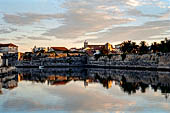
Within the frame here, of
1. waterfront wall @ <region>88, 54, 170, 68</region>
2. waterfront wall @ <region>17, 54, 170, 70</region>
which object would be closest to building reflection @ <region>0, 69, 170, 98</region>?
waterfront wall @ <region>88, 54, 170, 68</region>

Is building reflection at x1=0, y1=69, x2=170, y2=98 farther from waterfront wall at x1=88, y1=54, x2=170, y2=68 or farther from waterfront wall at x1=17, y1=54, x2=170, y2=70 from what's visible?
waterfront wall at x1=17, y1=54, x2=170, y2=70

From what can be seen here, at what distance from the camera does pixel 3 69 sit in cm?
4025

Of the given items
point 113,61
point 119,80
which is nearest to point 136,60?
point 113,61

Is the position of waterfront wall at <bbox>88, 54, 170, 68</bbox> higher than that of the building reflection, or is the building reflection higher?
waterfront wall at <bbox>88, 54, 170, 68</bbox>

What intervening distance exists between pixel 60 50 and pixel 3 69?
184 feet

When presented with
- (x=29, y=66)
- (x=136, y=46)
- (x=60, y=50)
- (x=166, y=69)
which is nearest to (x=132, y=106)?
(x=166, y=69)

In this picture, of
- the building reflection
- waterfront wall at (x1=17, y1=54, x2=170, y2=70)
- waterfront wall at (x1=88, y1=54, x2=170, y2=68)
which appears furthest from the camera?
waterfront wall at (x1=17, y1=54, x2=170, y2=70)

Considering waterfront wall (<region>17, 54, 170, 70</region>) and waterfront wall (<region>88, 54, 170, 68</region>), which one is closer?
waterfront wall (<region>88, 54, 170, 68</region>)

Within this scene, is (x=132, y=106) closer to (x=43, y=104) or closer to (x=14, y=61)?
(x=43, y=104)

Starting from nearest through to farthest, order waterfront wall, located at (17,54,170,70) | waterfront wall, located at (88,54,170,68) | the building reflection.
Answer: the building reflection < waterfront wall, located at (88,54,170,68) < waterfront wall, located at (17,54,170,70)

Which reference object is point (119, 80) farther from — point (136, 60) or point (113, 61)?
point (113, 61)

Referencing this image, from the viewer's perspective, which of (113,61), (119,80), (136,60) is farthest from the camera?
(113,61)

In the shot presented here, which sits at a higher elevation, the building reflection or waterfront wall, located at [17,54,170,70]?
waterfront wall, located at [17,54,170,70]

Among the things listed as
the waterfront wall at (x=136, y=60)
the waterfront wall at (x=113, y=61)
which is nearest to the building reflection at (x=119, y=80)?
the waterfront wall at (x=136, y=60)
